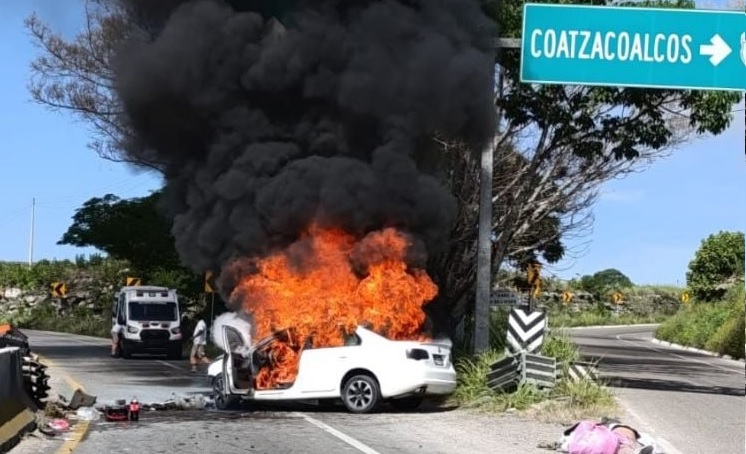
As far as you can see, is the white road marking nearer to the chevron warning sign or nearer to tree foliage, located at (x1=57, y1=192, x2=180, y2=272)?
the chevron warning sign

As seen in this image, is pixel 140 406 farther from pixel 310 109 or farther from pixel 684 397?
pixel 684 397

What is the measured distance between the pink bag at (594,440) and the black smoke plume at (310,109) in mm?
8067

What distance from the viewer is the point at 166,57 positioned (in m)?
20.7

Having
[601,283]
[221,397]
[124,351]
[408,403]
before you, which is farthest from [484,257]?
[601,283]

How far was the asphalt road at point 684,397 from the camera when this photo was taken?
13.4m

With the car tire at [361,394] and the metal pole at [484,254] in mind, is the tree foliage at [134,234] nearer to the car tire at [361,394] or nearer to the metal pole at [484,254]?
the metal pole at [484,254]

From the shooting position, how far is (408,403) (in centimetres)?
1706

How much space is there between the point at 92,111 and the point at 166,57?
11.4 metres

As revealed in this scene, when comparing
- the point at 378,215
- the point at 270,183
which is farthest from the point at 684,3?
the point at 270,183

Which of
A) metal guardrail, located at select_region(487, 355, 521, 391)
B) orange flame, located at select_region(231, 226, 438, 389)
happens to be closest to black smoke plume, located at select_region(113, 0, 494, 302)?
orange flame, located at select_region(231, 226, 438, 389)

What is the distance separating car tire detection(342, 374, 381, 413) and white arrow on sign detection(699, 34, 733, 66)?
7037 millimetres

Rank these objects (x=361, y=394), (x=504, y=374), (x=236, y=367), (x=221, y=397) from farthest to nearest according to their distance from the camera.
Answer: (x=504, y=374) → (x=221, y=397) → (x=236, y=367) → (x=361, y=394)

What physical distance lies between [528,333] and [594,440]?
6.67 m

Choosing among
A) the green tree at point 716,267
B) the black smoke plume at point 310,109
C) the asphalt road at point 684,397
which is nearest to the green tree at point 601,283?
the green tree at point 716,267
